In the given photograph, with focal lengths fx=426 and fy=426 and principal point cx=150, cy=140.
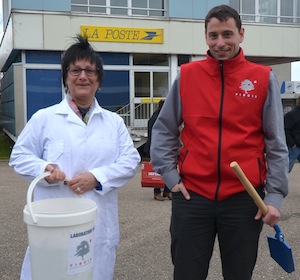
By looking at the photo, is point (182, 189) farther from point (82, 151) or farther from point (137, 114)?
point (137, 114)

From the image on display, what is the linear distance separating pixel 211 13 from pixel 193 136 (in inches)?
27.7

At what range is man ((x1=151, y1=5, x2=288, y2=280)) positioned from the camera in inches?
94.7

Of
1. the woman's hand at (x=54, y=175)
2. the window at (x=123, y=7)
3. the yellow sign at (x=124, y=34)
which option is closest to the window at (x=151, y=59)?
the yellow sign at (x=124, y=34)

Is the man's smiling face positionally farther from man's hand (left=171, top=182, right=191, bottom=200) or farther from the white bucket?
the white bucket

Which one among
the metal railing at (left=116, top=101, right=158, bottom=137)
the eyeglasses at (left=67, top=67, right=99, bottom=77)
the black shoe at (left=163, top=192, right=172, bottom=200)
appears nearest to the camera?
the eyeglasses at (left=67, top=67, right=99, bottom=77)

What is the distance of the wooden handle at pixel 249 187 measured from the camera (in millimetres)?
2121

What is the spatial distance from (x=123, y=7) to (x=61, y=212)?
1615cm

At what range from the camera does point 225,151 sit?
240 centimetres

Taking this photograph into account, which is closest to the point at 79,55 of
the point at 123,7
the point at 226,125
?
the point at 226,125

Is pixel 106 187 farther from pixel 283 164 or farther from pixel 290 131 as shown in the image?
pixel 290 131

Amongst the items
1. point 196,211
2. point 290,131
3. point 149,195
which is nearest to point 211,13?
point 196,211

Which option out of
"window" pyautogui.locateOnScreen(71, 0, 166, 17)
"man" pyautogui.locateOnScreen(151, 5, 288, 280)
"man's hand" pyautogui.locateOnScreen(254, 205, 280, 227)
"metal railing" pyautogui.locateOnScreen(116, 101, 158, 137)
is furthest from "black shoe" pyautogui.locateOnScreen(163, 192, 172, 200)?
"window" pyautogui.locateOnScreen(71, 0, 166, 17)

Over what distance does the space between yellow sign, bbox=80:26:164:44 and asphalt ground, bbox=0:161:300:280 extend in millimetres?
9616

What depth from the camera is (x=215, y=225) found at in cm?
254
